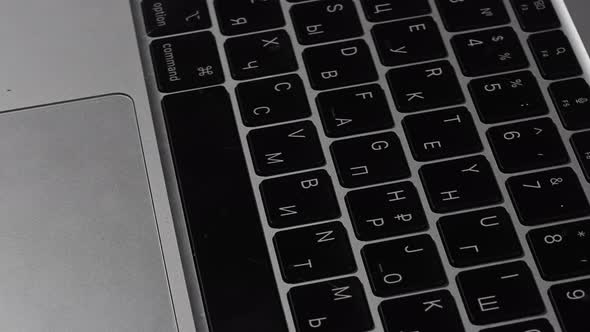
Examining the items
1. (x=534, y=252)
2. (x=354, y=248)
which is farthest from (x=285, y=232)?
(x=534, y=252)

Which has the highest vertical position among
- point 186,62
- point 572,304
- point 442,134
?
point 186,62

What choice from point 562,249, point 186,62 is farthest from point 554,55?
point 186,62

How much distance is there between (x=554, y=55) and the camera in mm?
562

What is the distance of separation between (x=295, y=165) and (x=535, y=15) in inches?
7.8

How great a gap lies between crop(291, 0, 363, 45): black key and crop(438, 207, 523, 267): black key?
15 centimetres

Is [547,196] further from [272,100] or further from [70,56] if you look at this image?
[70,56]

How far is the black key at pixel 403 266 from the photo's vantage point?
49 centimetres

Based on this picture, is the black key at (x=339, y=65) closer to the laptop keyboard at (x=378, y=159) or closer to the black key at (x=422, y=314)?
the laptop keyboard at (x=378, y=159)

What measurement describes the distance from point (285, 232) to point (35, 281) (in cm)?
15

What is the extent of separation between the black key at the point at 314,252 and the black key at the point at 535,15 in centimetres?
20

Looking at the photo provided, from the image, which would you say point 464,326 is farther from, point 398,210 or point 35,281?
point 35,281

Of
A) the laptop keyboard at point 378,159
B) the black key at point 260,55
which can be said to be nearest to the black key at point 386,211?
the laptop keyboard at point 378,159

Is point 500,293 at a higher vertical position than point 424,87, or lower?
lower

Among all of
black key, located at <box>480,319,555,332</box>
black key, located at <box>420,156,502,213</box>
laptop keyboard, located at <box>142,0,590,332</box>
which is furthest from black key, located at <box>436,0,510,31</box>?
black key, located at <box>480,319,555,332</box>
